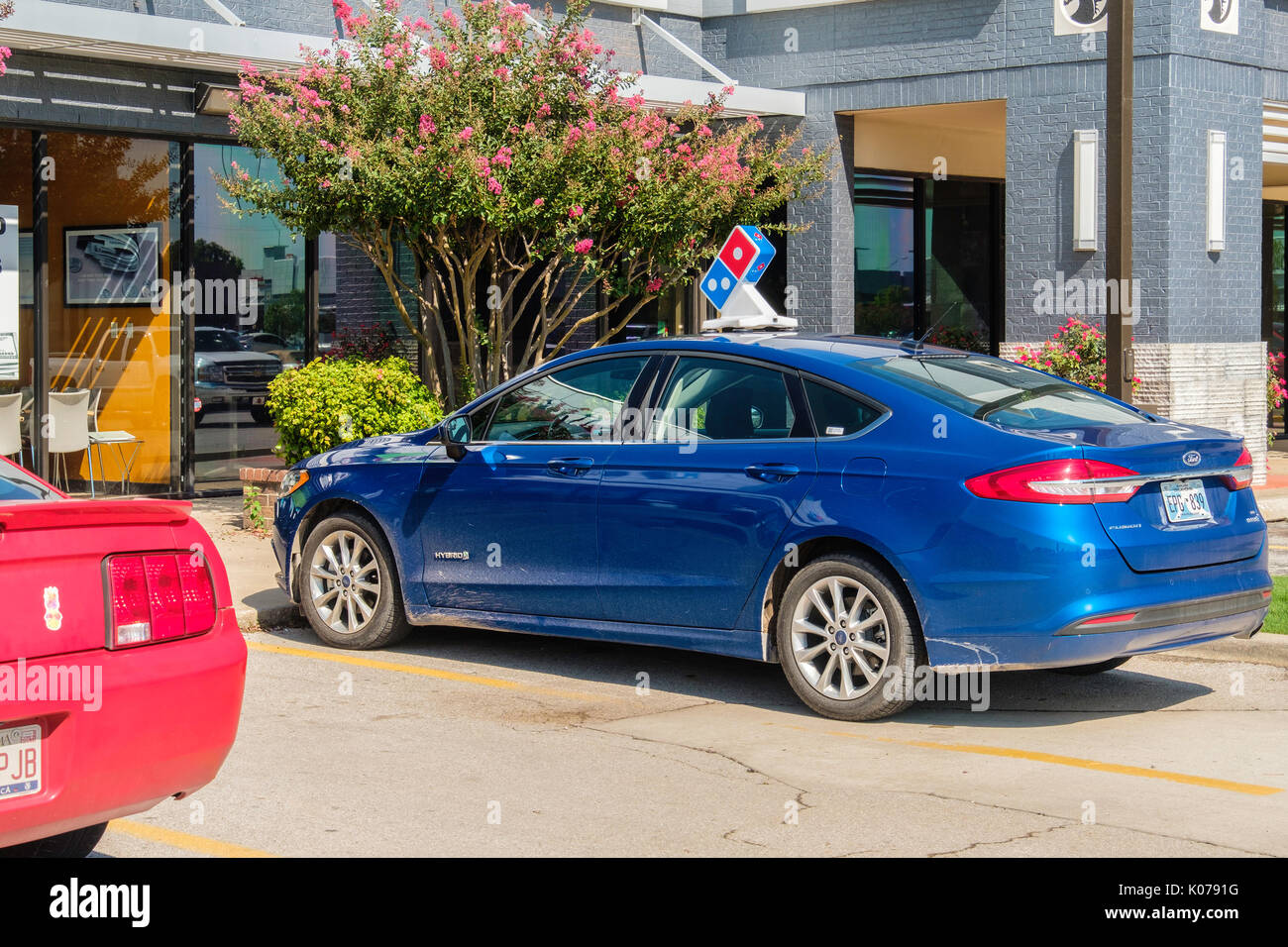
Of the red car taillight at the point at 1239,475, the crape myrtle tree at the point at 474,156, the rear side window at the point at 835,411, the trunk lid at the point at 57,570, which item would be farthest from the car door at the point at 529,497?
the crape myrtle tree at the point at 474,156

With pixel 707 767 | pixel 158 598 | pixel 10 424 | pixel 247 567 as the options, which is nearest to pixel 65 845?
pixel 158 598

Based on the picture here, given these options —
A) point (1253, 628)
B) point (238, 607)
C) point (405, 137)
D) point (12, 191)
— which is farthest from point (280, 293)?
point (1253, 628)

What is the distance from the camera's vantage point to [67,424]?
14.8 m

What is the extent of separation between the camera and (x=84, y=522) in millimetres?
4332

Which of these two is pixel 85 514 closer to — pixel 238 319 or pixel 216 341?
pixel 216 341

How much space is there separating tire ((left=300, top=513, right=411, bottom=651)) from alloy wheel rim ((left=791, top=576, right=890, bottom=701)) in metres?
2.50

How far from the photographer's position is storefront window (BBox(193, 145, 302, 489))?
15578 millimetres

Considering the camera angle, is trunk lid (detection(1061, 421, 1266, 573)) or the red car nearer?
the red car

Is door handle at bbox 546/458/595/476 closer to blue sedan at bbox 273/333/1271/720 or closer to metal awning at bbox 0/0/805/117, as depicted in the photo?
blue sedan at bbox 273/333/1271/720

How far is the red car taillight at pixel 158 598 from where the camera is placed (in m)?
4.36

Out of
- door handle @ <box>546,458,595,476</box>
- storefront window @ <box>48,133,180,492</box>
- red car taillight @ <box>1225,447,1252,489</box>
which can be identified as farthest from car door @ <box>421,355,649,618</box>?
storefront window @ <box>48,133,180,492</box>

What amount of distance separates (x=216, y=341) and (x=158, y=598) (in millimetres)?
11692
